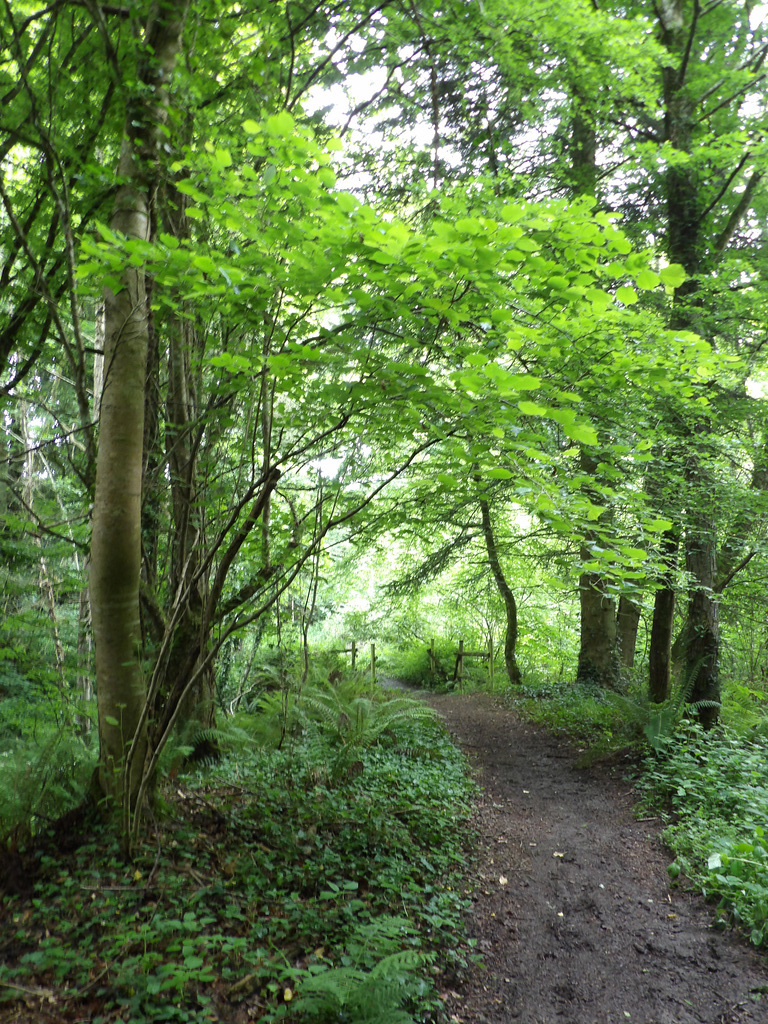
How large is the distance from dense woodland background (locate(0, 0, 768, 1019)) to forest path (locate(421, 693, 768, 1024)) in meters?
1.84

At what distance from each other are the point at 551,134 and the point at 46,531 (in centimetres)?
903

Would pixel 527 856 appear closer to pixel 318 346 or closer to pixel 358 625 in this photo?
pixel 318 346

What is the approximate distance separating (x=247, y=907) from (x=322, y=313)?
3503 mm

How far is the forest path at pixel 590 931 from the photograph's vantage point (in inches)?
119

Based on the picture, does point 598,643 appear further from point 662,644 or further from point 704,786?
point 704,786

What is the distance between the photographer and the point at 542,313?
132 inches

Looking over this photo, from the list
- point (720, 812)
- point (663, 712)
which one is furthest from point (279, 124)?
point (663, 712)

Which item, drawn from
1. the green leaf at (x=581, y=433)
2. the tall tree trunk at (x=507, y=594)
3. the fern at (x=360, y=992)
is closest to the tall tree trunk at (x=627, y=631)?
the tall tree trunk at (x=507, y=594)

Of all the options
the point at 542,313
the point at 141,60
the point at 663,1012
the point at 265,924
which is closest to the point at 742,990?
the point at 663,1012

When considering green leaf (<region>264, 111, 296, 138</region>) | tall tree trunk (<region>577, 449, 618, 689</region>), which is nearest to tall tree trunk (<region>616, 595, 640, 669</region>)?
tall tree trunk (<region>577, 449, 618, 689</region>)

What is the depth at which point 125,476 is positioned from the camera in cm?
334

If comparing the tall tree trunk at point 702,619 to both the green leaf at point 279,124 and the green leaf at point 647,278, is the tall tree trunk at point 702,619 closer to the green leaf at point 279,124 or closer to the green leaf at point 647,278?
the green leaf at point 647,278

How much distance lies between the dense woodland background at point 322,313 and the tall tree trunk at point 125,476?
0.06 feet

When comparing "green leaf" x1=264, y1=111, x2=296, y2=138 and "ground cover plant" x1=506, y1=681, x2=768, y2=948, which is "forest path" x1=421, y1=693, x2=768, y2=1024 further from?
"green leaf" x1=264, y1=111, x2=296, y2=138
